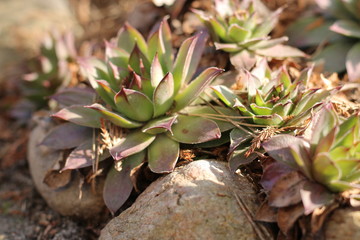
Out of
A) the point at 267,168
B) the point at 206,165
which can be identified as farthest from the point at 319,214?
the point at 206,165

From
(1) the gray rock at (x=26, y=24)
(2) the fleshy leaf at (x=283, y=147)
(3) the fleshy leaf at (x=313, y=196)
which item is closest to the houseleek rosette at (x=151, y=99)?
(2) the fleshy leaf at (x=283, y=147)

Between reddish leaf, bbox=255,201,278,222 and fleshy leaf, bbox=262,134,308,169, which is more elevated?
fleshy leaf, bbox=262,134,308,169

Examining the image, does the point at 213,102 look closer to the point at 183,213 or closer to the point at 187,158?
the point at 187,158

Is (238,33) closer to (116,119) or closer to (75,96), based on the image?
(116,119)

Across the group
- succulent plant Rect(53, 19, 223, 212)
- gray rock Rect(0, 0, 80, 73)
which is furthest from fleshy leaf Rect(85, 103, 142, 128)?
gray rock Rect(0, 0, 80, 73)

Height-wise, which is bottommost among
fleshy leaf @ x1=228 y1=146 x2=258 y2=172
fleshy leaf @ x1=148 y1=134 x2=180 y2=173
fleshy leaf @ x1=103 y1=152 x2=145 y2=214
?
fleshy leaf @ x1=103 y1=152 x2=145 y2=214

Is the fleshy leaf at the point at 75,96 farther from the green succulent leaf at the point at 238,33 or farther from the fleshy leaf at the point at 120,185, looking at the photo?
the green succulent leaf at the point at 238,33

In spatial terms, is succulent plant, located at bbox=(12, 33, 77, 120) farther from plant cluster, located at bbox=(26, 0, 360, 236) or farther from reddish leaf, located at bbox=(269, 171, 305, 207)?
reddish leaf, located at bbox=(269, 171, 305, 207)
